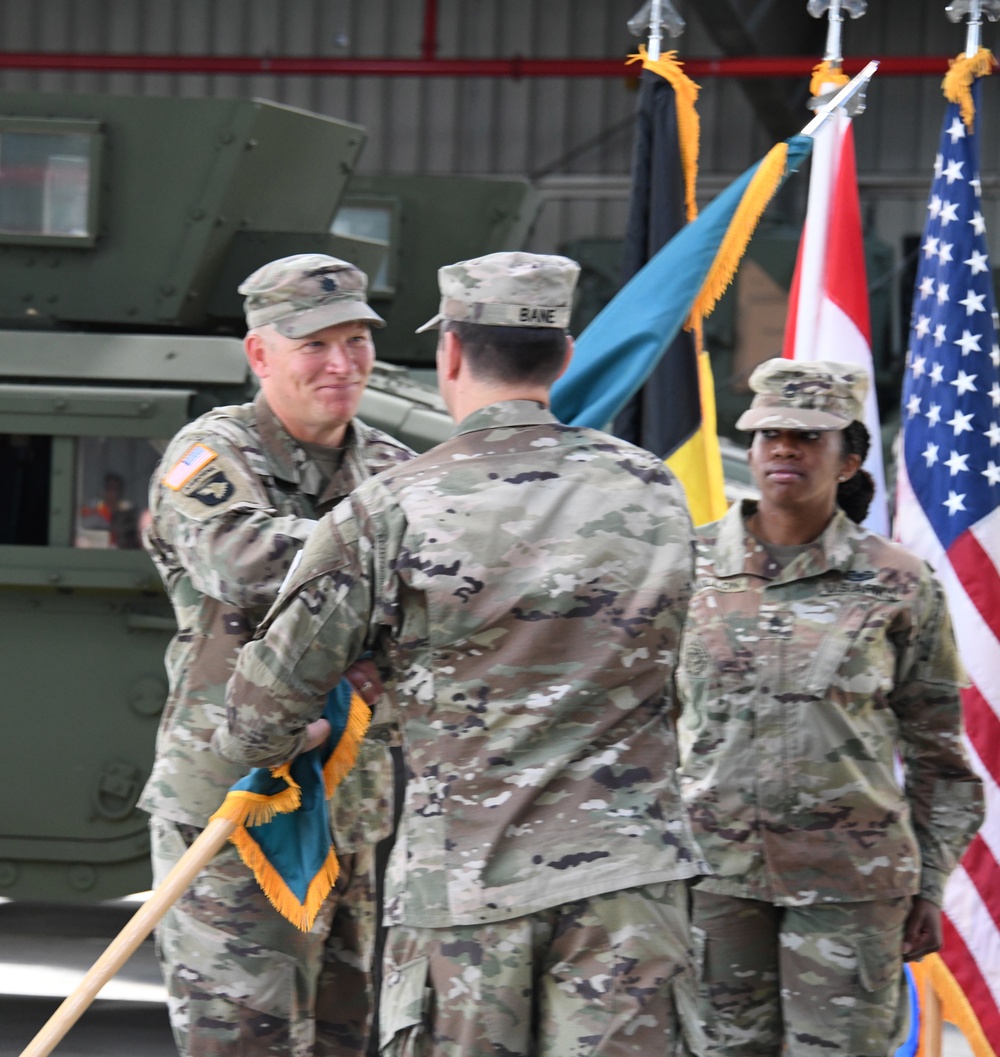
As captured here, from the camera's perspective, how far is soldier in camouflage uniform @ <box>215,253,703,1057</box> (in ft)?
7.07

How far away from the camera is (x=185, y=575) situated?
3041 millimetres

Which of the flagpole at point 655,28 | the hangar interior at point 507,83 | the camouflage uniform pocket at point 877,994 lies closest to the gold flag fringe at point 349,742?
the camouflage uniform pocket at point 877,994

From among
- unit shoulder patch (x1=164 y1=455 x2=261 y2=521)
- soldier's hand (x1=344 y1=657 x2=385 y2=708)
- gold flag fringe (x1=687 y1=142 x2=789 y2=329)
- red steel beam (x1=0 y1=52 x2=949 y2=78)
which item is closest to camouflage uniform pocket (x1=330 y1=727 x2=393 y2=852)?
soldier's hand (x1=344 y1=657 x2=385 y2=708)

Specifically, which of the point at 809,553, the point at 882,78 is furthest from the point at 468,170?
the point at 809,553

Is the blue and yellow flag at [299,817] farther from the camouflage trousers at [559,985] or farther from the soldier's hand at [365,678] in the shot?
the camouflage trousers at [559,985]

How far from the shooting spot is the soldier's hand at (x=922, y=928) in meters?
3.10

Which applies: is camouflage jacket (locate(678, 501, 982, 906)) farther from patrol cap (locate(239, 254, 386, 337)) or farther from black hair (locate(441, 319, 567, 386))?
black hair (locate(441, 319, 567, 386))

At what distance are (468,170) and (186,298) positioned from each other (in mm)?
10172

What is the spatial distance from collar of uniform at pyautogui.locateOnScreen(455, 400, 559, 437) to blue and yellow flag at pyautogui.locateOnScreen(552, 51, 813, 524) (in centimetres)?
77

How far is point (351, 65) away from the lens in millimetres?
13867

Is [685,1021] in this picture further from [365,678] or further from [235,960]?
[235,960]

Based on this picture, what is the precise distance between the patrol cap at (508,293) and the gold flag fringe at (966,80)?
7.76 ft

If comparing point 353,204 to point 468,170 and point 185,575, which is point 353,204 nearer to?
point 185,575

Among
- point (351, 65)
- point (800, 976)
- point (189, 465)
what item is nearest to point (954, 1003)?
point (800, 976)
